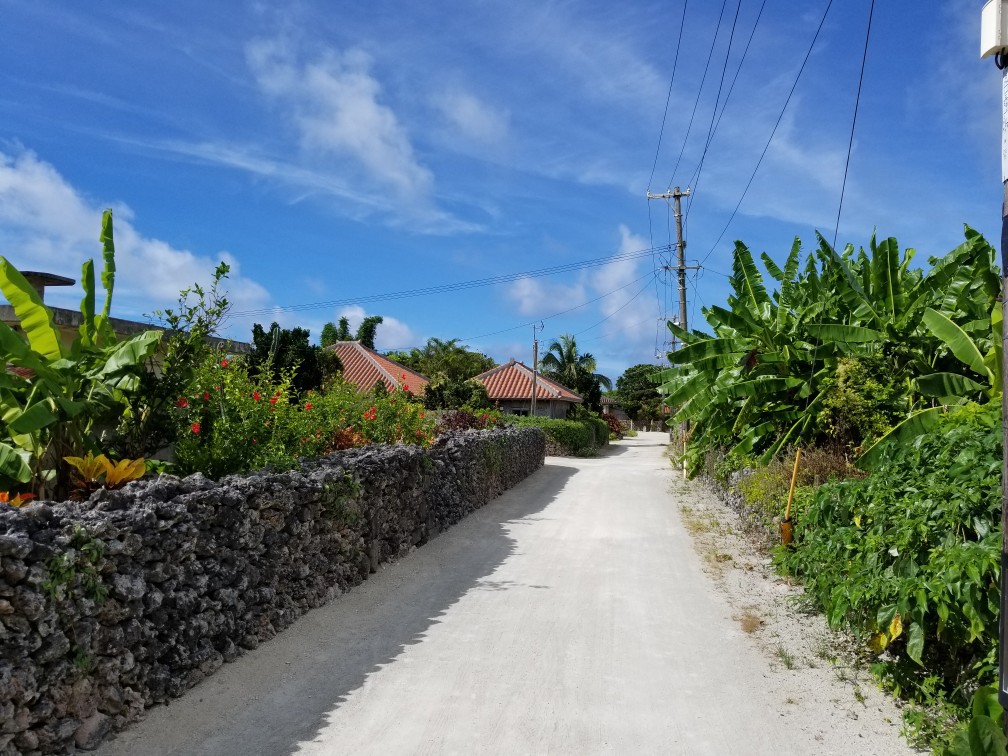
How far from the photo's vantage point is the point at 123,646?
4.34 m

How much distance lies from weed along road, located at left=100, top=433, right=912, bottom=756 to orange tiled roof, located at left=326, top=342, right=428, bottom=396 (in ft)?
88.7

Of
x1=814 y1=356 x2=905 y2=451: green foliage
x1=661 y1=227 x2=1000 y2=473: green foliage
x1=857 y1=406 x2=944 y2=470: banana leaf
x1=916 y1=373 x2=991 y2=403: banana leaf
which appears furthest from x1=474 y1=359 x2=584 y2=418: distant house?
x1=857 y1=406 x2=944 y2=470: banana leaf

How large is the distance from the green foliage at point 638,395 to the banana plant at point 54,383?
6788 cm

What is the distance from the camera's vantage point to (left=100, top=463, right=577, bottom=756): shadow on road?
438cm

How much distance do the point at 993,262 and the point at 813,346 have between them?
8.73 feet

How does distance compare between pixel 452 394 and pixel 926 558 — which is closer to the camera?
pixel 926 558

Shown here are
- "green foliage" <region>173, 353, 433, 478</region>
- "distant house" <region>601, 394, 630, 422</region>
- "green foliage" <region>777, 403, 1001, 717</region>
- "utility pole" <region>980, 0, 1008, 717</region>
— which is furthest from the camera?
"distant house" <region>601, 394, 630, 422</region>

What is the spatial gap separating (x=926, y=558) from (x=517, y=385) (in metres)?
40.5

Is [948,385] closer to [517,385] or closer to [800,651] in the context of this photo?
[800,651]

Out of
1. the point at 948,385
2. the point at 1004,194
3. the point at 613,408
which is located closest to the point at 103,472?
the point at 1004,194

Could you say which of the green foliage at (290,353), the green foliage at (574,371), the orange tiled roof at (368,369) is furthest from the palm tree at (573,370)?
the green foliage at (290,353)

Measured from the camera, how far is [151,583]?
4656 mm

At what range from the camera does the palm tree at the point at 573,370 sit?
58.5 metres

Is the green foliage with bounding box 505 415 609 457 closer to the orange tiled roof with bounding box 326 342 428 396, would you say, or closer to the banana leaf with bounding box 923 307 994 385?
the orange tiled roof with bounding box 326 342 428 396
